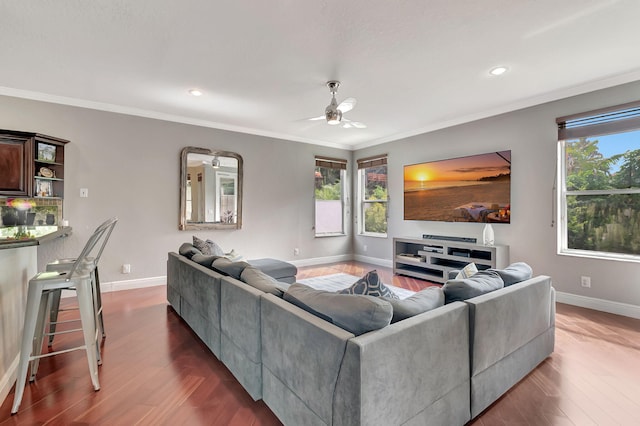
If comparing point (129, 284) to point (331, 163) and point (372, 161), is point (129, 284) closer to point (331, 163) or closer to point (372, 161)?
point (331, 163)

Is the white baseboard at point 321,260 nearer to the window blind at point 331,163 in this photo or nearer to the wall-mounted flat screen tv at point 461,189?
the wall-mounted flat screen tv at point 461,189

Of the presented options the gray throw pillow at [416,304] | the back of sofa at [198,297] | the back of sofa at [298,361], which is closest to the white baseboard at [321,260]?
the back of sofa at [198,297]

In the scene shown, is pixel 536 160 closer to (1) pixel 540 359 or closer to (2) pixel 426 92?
(2) pixel 426 92

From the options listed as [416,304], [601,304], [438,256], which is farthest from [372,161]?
[416,304]

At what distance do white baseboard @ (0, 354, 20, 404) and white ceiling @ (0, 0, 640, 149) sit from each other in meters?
2.38

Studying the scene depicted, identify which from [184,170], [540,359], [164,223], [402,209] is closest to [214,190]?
[184,170]

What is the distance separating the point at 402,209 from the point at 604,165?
9.16 feet

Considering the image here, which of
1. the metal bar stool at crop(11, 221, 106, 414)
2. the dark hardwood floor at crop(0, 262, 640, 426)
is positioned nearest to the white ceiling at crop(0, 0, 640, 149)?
the metal bar stool at crop(11, 221, 106, 414)

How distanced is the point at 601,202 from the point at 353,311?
3.72 m

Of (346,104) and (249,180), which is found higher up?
(346,104)

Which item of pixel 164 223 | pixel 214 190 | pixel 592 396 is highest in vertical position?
pixel 214 190

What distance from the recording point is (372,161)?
242 inches

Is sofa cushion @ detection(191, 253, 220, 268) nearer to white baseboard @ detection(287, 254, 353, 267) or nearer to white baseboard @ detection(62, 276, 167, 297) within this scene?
white baseboard @ detection(62, 276, 167, 297)

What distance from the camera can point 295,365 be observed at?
55.2 inches
